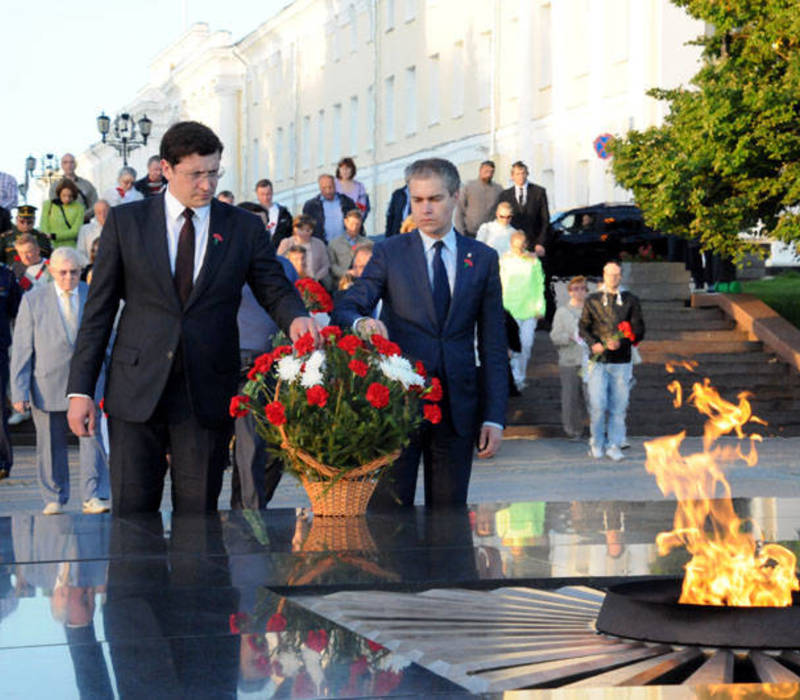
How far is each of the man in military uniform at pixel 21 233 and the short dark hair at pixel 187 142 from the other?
14684mm

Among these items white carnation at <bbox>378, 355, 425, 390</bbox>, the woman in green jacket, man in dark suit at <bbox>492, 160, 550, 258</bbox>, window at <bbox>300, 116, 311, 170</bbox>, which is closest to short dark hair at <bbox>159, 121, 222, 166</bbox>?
white carnation at <bbox>378, 355, 425, 390</bbox>

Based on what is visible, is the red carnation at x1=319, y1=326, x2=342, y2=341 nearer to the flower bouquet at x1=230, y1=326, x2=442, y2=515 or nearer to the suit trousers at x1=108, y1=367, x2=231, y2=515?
the flower bouquet at x1=230, y1=326, x2=442, y2=515

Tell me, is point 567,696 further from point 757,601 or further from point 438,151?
point 438,151

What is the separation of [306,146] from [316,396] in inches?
2450

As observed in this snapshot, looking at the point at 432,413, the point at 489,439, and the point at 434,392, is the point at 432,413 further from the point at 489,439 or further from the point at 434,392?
Answer: the point at 489,439

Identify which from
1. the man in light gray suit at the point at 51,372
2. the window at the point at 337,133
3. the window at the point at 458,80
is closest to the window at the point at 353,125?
the window at the point at 337,133

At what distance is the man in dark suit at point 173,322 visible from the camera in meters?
7.59

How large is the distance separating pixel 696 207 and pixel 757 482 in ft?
32.6

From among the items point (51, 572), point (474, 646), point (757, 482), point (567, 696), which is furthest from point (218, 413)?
point (757, 482)

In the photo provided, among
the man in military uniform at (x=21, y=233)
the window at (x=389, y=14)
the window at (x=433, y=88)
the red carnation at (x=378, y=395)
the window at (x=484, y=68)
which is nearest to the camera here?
the red carnation at (x=378, y=395)

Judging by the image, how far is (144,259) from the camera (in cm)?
759

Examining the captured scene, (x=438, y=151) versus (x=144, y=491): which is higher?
(x=438, y=151)

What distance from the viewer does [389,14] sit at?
5725 cm

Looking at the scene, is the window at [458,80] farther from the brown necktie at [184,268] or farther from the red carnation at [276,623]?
the red carnation at [276,623]
